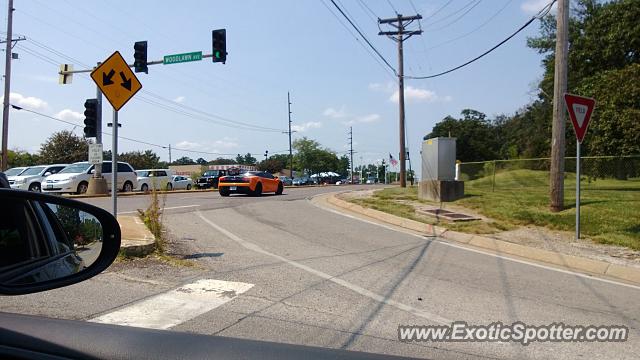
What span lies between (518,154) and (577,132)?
70.4 meters

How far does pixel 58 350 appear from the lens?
195 centimetres

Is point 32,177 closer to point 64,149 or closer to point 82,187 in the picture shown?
point 82,187

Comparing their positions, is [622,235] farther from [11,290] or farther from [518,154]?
[518,154]

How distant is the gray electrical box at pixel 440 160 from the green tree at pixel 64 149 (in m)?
50.4

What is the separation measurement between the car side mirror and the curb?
311 inches

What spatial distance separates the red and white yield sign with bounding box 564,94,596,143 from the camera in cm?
1076

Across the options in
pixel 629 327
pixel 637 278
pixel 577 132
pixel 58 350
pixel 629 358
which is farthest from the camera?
pixel 577 132

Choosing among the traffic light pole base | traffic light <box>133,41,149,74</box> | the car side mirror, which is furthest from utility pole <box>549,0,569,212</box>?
the traffic light pole base

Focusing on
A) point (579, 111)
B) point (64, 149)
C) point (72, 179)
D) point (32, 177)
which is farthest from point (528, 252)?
point (64, 149)

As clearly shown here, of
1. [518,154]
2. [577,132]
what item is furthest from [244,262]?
[518,154]

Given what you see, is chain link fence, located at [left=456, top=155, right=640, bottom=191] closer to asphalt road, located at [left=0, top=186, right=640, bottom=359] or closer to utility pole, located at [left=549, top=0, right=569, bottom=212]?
utility pole, located at [left=549, top=0, right=569, bottom=212]

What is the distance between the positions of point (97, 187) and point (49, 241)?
23.0m

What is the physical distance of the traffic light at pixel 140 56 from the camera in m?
22.8

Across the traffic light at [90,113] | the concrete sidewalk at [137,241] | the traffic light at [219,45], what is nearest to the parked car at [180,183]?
the traffic light at [219,45]
